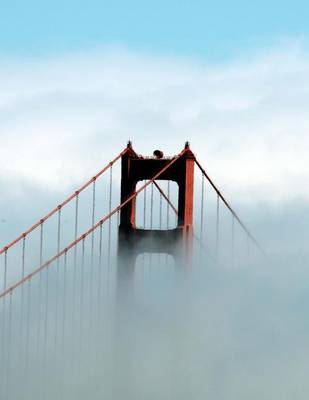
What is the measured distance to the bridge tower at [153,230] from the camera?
64562mm

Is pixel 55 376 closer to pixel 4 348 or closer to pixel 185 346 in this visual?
pixel 4 348

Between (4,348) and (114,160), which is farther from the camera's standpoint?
(4,348)

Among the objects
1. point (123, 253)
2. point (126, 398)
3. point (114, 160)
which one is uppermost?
point (114, 160)

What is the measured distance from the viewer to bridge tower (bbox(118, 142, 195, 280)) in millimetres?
64562

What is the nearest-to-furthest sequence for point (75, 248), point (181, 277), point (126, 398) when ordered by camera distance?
point (181, 277) → point (75, 248) → point (126, 398)

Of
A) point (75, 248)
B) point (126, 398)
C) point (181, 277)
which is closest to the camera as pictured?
point (181, 277)

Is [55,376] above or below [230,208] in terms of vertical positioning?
below

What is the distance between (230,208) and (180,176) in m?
7.06

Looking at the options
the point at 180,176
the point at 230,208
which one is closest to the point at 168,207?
the point at 230,208

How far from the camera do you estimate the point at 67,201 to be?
7031 centimetres

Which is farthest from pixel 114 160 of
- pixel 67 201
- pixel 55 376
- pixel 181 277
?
pixel 55 376

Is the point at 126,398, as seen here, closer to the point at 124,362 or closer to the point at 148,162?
the point at 124,362

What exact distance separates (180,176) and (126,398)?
13499mm

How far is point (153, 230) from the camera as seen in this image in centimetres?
6594
